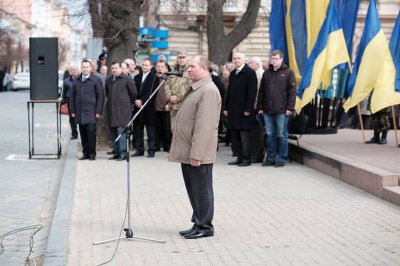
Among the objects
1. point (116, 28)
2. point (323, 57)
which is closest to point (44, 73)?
point (116, 28)

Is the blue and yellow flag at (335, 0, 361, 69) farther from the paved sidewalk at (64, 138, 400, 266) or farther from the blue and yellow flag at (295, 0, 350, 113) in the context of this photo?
the paved sidewalk at (64, 138, 400, 266)

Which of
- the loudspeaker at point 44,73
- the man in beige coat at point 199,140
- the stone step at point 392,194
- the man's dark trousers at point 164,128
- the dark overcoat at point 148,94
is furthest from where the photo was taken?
the man's dark trousers at point 164,128

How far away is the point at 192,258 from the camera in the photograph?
779cm

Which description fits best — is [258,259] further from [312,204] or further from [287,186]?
[287,186]

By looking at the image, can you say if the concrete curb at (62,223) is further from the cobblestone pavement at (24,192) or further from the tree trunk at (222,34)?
the tree trunk at (222,34)

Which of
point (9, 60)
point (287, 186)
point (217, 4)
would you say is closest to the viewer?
point (287, 186)

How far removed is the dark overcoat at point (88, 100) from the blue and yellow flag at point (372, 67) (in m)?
4.44

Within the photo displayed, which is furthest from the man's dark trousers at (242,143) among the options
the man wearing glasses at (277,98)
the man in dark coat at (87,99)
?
the man in dark coat at (87,99)

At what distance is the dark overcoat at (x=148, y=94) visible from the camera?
16.5m

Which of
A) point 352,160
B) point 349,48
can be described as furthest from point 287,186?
point 349,48

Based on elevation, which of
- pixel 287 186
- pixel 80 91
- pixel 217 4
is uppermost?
pixel 217 4

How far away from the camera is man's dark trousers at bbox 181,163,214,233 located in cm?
868

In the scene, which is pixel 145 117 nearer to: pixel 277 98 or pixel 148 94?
pixel 148 94

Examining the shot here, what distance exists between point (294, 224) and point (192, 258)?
2.06 m
